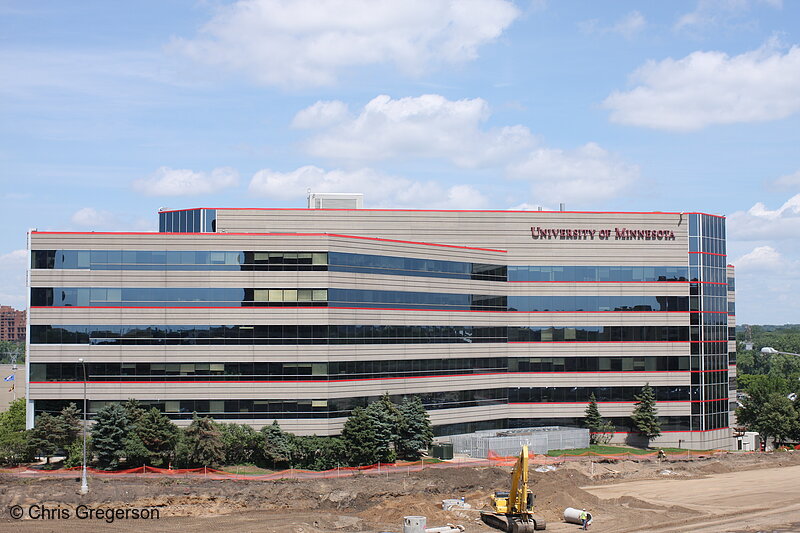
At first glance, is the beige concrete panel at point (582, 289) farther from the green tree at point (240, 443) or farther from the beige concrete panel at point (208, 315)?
the green tree at point (240, 443)

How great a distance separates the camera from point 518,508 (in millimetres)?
56781

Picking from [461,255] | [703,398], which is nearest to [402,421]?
[461,255]

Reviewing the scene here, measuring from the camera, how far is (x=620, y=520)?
202 ft

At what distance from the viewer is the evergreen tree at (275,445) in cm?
7406

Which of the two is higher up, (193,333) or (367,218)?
(367,218)

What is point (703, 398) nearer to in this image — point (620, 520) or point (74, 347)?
point (620, 520)

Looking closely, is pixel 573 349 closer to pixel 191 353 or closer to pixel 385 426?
pixel 385 426

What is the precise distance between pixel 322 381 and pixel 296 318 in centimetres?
618

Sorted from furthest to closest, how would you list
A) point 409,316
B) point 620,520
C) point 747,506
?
point 409,316 < point 747,506 < point 620,520

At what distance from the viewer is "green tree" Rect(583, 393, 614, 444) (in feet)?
312

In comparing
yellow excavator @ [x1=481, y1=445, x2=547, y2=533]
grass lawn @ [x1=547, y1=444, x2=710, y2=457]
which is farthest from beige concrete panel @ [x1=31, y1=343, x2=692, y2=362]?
yellow excavator @ [x1=481, y1=445, x2=547, y2=533]

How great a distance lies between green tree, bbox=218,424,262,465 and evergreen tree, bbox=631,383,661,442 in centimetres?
4356
